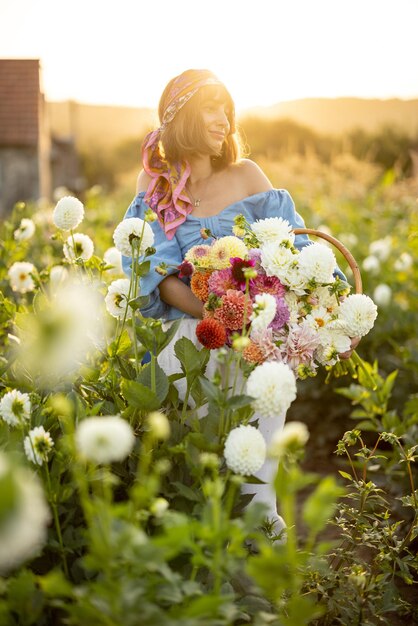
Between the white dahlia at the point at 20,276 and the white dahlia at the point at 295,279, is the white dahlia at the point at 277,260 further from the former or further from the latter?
the white dahlia at the point at 20,276

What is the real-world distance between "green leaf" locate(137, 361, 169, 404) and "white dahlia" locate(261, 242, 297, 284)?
0.39 metres

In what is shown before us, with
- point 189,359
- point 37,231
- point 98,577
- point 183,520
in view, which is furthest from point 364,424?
point 37,231

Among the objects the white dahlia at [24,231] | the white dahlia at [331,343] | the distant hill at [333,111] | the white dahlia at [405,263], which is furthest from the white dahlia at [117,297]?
the distant hill at [333,111]

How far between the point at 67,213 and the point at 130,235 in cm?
32

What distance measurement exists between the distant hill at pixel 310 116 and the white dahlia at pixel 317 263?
68.7 feet

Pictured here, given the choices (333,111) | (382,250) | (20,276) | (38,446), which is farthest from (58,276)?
(333,111)

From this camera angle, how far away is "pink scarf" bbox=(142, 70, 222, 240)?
246 centimetres

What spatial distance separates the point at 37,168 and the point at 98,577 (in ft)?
47.8

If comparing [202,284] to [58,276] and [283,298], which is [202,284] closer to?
[283,298]

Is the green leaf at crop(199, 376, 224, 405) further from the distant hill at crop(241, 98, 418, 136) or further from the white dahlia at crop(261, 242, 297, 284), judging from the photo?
the distant hill at crop(241, 98, 418, 136)

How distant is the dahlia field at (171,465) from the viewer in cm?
114

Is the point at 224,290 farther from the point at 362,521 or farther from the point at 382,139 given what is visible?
the point at 382,139

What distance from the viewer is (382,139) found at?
24.6m

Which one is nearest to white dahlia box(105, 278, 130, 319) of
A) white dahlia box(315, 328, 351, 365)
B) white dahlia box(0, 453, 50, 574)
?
white dahlia box(315, 328, 351, 365)
